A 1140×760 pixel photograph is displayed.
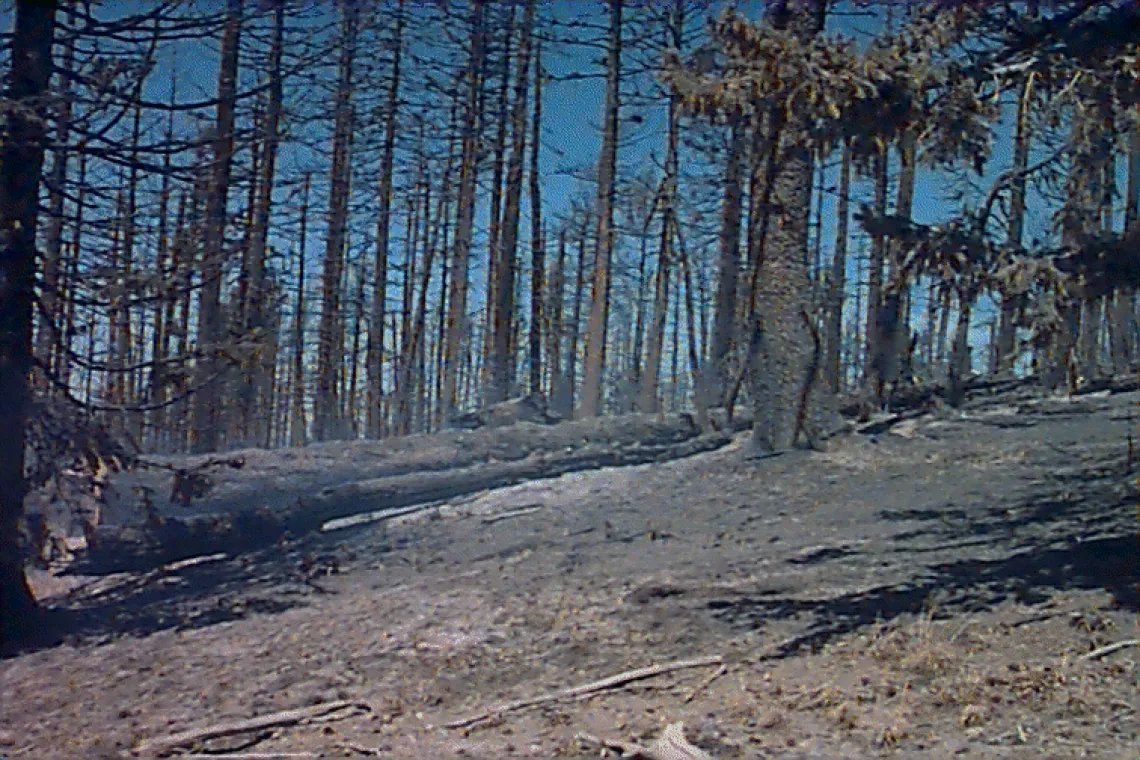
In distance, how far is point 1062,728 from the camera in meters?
3.60

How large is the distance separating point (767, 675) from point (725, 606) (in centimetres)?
82

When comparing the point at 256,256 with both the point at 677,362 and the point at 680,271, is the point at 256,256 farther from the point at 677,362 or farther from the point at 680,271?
the point at 677,362

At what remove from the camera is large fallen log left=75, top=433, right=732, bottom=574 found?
7.73 meters

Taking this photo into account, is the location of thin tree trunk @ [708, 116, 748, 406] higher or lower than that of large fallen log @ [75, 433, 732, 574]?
higher

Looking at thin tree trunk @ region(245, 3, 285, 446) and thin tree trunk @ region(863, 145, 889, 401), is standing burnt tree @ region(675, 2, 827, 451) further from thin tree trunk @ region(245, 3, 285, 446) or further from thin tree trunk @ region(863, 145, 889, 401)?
thin tree trunk @ region(245, 3, 285, 446)

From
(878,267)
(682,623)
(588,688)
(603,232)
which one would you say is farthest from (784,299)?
(603,232)

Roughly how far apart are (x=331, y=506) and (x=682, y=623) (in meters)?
4.43

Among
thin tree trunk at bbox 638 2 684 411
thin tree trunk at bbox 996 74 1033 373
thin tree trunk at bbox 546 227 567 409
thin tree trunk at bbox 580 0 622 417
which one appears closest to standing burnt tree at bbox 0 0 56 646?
thin tree trunk at bbox 996 74 1033 373

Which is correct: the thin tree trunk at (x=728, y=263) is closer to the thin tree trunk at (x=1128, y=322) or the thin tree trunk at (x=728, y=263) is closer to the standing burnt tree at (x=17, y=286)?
the thin tree trunk at (x=1128, y=322)

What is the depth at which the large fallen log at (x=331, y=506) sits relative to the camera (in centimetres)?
773

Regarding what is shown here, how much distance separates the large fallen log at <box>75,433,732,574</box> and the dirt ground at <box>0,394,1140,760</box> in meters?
0.32

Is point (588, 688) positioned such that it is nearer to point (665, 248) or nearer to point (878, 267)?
point (878, 267)

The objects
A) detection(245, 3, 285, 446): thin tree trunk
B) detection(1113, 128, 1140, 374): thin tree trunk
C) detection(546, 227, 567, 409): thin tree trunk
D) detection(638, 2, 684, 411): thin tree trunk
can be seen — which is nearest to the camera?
detection(245, 3, 285, 446): thin tree trunk

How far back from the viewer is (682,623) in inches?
204
